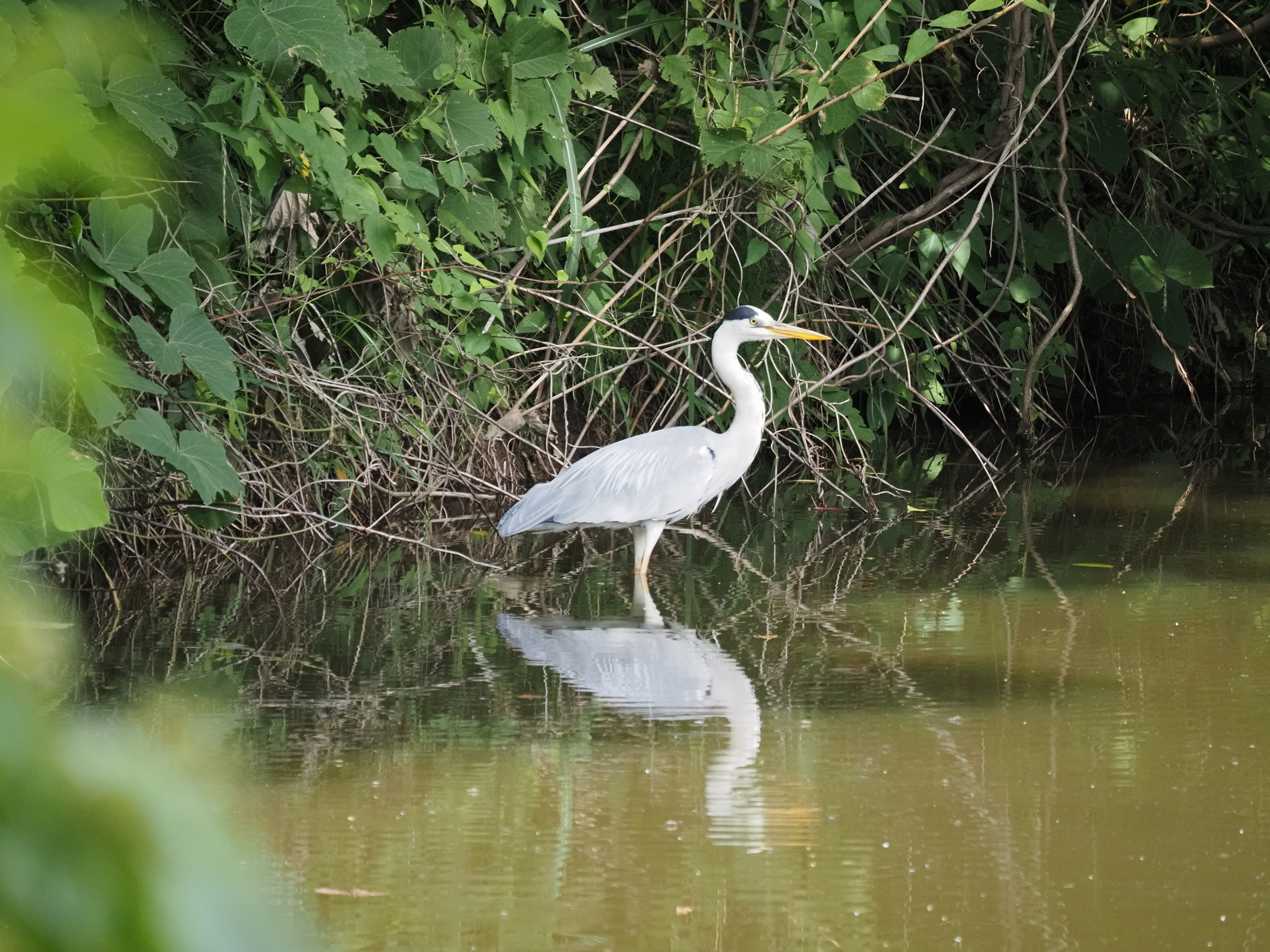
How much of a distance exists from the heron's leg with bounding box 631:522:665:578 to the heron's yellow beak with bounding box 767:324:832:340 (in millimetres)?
867

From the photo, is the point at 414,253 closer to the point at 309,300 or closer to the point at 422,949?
the point at 309,300

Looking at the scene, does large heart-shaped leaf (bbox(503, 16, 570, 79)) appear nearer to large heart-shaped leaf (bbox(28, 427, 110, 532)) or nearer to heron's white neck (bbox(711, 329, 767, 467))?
heron's white neck (bbox(711, 329, 767, 467))

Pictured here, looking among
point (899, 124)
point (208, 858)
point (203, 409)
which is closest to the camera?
point (208, 858)

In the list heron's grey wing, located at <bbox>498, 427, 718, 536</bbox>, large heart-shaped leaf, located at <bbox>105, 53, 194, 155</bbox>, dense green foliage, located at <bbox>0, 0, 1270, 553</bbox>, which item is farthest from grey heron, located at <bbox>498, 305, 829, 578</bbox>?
large heart-shaped leaf, located at <bbox>105, 53, 194, 155</bbox>

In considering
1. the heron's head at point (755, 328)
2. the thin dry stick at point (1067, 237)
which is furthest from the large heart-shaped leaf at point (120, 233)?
the thin dry stick at point (1067, 237)

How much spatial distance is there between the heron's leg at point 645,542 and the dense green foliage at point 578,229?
90cm

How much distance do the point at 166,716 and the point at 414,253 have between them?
2.51m

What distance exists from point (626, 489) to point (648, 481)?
2.9 inches

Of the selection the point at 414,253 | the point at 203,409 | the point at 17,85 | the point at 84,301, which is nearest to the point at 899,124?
the point at 414,253

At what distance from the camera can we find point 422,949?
1.98 m

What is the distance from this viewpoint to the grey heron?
14.6 feet

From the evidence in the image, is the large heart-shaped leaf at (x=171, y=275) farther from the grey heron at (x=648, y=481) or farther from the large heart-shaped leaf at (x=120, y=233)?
the grey heron at (x=648, y=481)

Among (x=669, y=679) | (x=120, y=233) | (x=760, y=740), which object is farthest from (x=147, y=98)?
(x=760, y=740)

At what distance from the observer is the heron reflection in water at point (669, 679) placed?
8.39 feet
